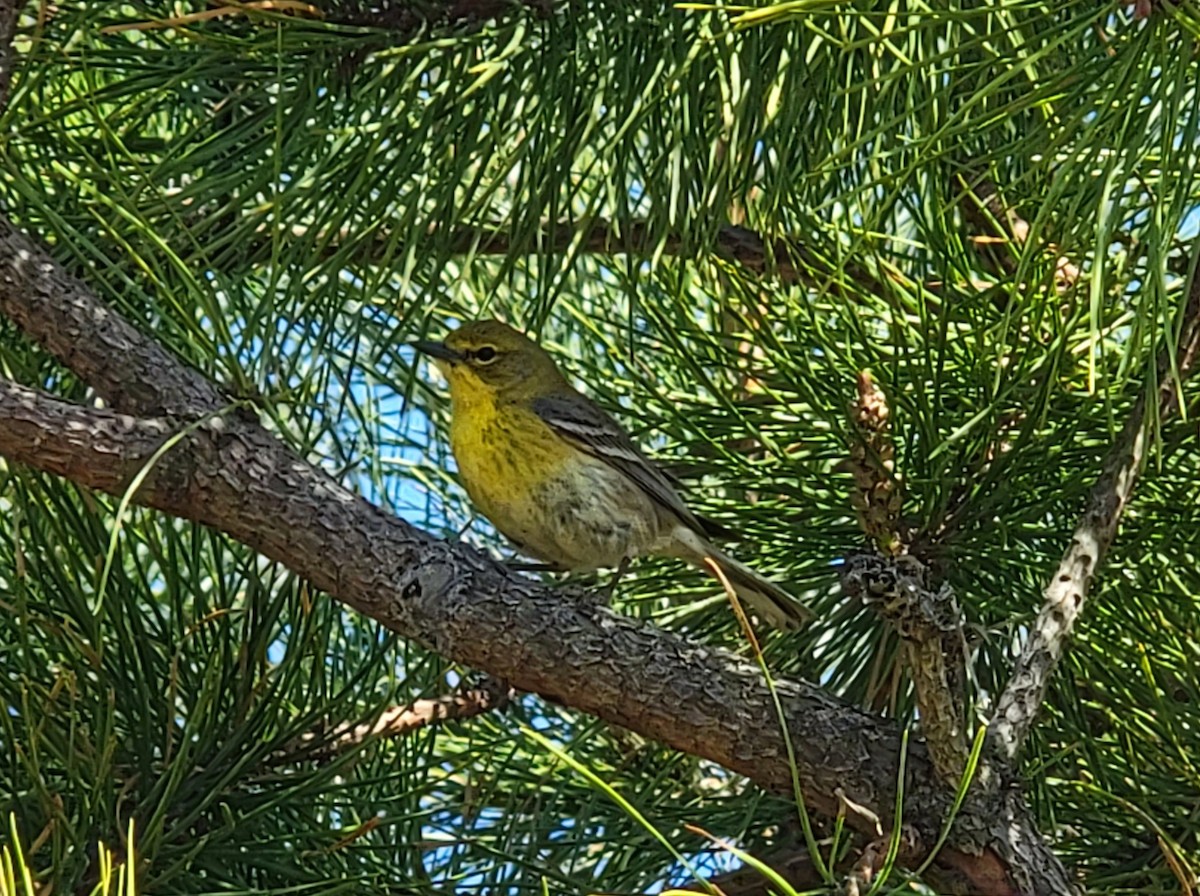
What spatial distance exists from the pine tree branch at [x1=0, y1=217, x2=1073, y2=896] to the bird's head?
769 mm

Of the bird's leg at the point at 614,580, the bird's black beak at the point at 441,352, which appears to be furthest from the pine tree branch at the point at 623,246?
the bird's leg at the point at 614,580

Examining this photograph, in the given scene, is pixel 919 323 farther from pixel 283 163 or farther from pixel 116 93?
pixel 116 93

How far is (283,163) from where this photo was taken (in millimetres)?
1380

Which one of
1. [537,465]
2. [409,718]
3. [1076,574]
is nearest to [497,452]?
[537,465]

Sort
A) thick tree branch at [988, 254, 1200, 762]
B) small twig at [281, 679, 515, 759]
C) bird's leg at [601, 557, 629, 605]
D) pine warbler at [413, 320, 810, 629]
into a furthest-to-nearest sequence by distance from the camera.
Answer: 1. pine warbler at [413, 320, 810, 629]
2. bird's leg at [601, 557, 629, 605]
3. small twig at [281, 679, 515, 759]
4. thick tree branch at [988, 254, 1200, 762]

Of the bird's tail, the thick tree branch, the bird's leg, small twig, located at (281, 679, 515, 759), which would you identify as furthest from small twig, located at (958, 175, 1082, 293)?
small twig, located at (281, 679, 515, 759)

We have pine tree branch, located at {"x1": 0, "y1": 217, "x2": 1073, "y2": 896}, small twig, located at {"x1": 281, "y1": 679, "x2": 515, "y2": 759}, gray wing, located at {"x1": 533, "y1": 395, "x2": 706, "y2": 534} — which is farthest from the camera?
gray wing, located at {"x1": 533, "y1": 395, "x2": 706, "y2": 534}

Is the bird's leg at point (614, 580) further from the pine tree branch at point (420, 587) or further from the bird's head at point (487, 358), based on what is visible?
the pine tree branch at point (420, 587)

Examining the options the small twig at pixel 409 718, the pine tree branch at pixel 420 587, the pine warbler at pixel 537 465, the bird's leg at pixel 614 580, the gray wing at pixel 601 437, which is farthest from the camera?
the pine warbler at pixel 537 465

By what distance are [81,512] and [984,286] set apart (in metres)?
0.83

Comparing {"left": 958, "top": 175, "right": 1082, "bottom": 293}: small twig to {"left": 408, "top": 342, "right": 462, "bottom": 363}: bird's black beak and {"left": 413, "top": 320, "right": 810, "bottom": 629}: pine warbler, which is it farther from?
{"left": 408, "top": 342, "right": 462, "bottom": 363}: bird's black beak

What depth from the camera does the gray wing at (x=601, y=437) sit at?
6.26ft

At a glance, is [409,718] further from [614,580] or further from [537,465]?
[537,465]

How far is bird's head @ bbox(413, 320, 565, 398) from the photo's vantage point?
6.77 ft
